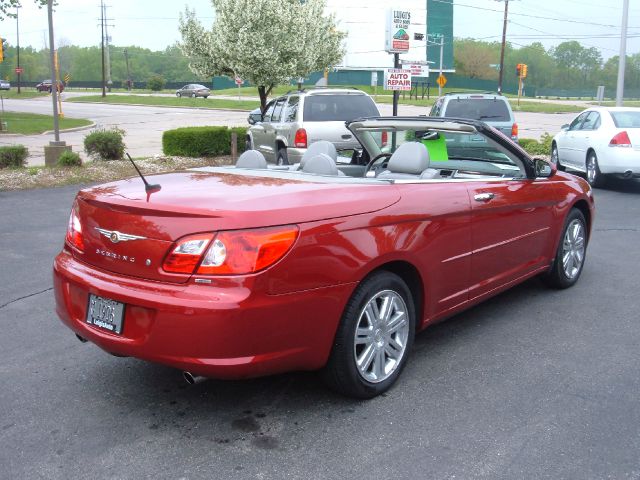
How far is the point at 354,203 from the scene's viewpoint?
3.78 meters

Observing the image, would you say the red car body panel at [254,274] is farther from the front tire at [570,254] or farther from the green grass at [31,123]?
the green grass at [31,123]

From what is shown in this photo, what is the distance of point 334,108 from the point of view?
13.2m

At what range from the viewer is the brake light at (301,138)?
12.8m

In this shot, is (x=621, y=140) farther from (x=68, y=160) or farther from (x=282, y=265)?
(x=282, y=265)

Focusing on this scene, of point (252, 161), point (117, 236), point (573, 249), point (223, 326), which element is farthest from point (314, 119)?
point (223, 326)

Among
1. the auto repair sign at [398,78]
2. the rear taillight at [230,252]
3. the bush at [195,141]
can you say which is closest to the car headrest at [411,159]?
the rear taillight at [230,252]

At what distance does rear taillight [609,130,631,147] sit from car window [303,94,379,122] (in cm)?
432

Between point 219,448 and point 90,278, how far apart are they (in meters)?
1.12

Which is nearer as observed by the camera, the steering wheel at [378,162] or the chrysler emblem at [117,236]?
the chrysler emblem at [117,236]

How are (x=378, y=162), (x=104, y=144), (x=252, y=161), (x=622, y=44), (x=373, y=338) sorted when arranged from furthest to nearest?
(x=622, y=44)
(x=104, y=144)
(x=378, y=162)
(x=252, y=161)
(x=373, y=338)

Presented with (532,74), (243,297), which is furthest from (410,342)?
(532,74)

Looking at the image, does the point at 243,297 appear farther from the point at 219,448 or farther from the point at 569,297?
the point at 569,297

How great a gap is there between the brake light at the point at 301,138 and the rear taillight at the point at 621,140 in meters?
5.56

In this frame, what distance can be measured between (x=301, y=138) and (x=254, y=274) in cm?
970
